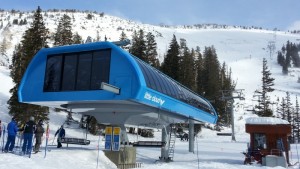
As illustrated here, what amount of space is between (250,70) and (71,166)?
177145 millimetres

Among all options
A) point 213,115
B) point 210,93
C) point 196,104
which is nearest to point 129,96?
point 196,104

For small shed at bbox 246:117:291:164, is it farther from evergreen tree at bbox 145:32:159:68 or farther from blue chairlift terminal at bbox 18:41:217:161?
evergreen tree at bbox 145:32:159:68

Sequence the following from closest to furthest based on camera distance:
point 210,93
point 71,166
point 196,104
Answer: point 71,166, point 196,104, point 210,93

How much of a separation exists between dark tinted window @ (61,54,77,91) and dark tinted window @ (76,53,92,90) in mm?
303

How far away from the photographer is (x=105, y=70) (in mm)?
18203

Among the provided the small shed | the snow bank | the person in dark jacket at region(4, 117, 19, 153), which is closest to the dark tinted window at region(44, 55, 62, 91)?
the person in dark jacket at region(4, 117, 19, 153)

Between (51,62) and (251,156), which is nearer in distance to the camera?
(51,62)

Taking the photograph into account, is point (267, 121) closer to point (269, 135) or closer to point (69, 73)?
point (269, 135)

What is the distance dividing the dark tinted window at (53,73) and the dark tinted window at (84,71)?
137 centimetres

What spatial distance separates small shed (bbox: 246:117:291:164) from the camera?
2192 centimetres

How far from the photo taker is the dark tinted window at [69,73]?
19000 millimetres

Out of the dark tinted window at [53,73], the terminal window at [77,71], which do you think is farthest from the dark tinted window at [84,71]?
the dark tinted window at [53,73]

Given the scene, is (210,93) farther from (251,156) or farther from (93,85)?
(93,85)

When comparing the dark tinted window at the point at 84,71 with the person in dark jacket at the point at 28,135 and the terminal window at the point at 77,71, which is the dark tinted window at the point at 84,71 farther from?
the person in dark jacket at the point at 28,135
